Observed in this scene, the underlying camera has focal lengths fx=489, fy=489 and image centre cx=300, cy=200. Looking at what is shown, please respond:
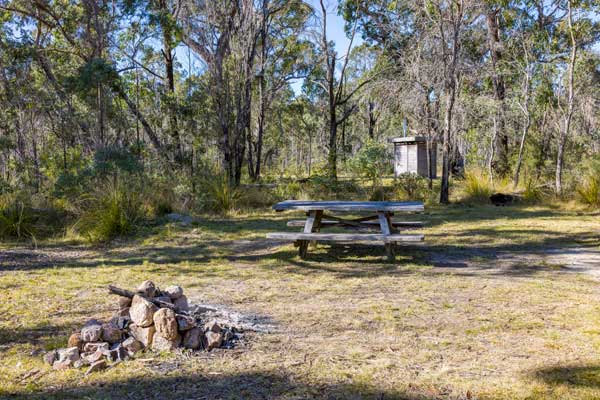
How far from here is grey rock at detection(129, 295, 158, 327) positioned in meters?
2.70

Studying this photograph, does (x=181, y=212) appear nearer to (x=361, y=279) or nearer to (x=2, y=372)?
(x=361, y=279)

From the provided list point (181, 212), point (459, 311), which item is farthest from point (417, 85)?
point (459, 311)

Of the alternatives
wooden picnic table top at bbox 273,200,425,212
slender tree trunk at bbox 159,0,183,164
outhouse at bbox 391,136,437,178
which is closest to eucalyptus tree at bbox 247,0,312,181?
slender tree trunk at bbox 159,0,183,164

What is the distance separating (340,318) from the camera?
10.8ft

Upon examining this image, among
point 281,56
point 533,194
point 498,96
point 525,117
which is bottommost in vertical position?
point 533,194

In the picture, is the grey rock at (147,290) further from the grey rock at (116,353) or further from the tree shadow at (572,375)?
the tree shadow at (572,375)

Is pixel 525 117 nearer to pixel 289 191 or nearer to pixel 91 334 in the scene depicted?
pixel 289 191

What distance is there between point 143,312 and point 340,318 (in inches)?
50.7

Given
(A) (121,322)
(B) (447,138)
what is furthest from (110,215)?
(B) (447,138)

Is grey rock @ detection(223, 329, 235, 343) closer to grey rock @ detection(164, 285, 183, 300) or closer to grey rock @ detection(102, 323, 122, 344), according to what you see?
grey rock @ detection(164, 285, 183, 300)

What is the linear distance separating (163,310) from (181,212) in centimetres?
656

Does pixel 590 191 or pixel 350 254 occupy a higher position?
pixel 590 191

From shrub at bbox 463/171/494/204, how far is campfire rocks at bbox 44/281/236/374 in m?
9.32

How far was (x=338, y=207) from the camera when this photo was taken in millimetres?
5406
